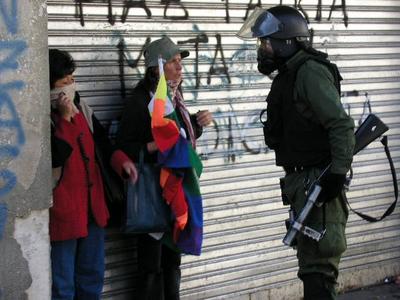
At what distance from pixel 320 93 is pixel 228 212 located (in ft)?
5.65

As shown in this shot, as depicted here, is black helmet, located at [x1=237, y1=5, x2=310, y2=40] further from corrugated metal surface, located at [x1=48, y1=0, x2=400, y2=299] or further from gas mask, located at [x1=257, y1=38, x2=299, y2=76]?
corrugated metal surface, located at [x1=48, y1=0, x2=400, y2=299]

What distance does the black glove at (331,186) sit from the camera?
4.38 meters

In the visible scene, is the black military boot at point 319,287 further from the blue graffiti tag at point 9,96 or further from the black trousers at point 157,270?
the blue graffiti tag at point 9,96

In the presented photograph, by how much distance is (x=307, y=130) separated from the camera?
4.54 m

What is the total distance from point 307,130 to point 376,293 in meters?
2.61

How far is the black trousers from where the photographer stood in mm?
5031

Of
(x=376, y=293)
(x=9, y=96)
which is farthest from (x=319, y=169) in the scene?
(x=376, y=293)

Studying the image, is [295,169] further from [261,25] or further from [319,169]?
[261,25]

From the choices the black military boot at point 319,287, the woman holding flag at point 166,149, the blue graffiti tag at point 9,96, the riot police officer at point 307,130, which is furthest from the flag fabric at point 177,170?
the blue graffiti tag at point 9,96

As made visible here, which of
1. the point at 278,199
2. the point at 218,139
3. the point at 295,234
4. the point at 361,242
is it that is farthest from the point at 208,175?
the point at 361,242

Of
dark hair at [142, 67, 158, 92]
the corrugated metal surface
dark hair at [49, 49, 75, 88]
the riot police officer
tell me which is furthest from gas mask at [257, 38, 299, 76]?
dark hair at [49, 49, 75, 88]

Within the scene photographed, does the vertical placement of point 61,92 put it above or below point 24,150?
above

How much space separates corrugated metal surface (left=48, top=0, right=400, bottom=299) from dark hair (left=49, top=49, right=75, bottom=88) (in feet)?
1.00

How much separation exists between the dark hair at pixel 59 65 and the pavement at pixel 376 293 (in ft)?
10.4
